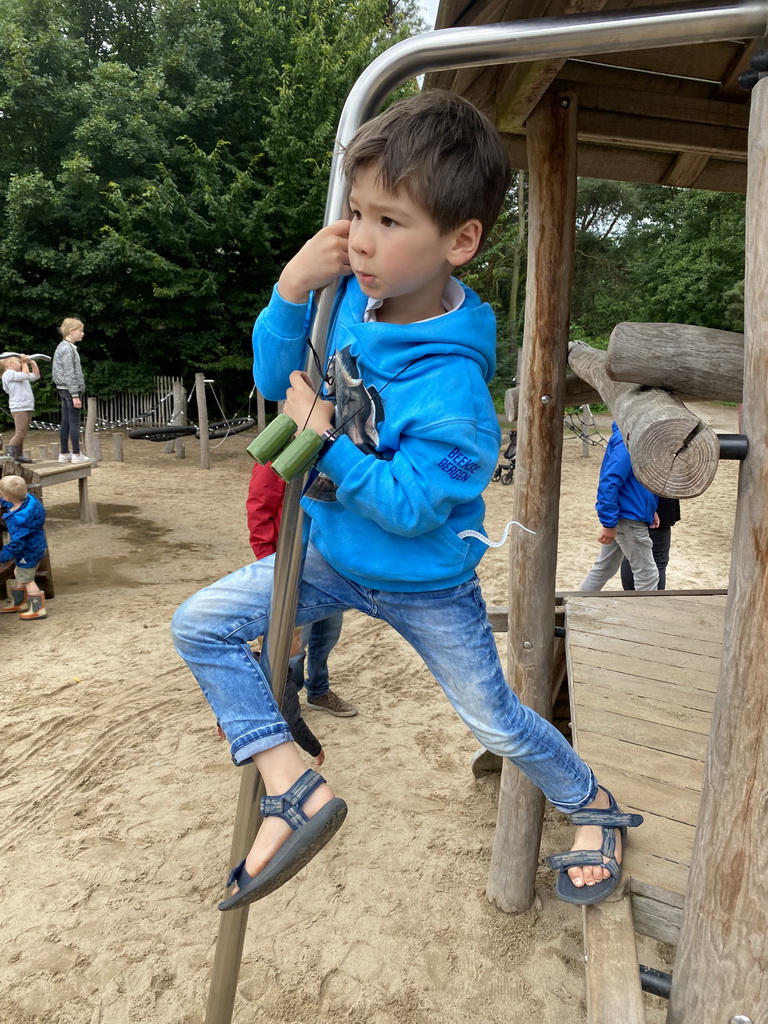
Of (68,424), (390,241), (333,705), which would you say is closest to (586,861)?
(390,241)

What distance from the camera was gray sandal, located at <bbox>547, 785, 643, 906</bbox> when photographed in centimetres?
171

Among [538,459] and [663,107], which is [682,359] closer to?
[538,459]

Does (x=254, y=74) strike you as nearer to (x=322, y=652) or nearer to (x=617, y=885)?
(x=322, y=652)

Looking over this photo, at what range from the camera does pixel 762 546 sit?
1332mm

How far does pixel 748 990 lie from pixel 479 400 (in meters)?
1.17

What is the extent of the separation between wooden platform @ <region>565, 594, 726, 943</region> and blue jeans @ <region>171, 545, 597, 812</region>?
0.46 m

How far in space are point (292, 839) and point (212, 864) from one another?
224 cm

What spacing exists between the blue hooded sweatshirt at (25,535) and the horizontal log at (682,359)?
17.7 ft

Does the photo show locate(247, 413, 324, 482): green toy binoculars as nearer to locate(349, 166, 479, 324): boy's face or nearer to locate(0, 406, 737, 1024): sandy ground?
locate(349, 166, 479, 324): boy's face

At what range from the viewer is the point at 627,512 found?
491cm

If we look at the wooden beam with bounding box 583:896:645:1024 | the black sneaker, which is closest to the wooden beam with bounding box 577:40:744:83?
the wooden beam with bounding box 583:896:645:1024

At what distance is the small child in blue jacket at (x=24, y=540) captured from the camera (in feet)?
19.4

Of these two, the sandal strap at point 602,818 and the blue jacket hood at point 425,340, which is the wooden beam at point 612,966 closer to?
the sandal strap at point 602,818

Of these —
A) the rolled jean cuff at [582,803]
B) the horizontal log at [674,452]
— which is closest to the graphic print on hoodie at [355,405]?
the horizontal log at [674,452]
